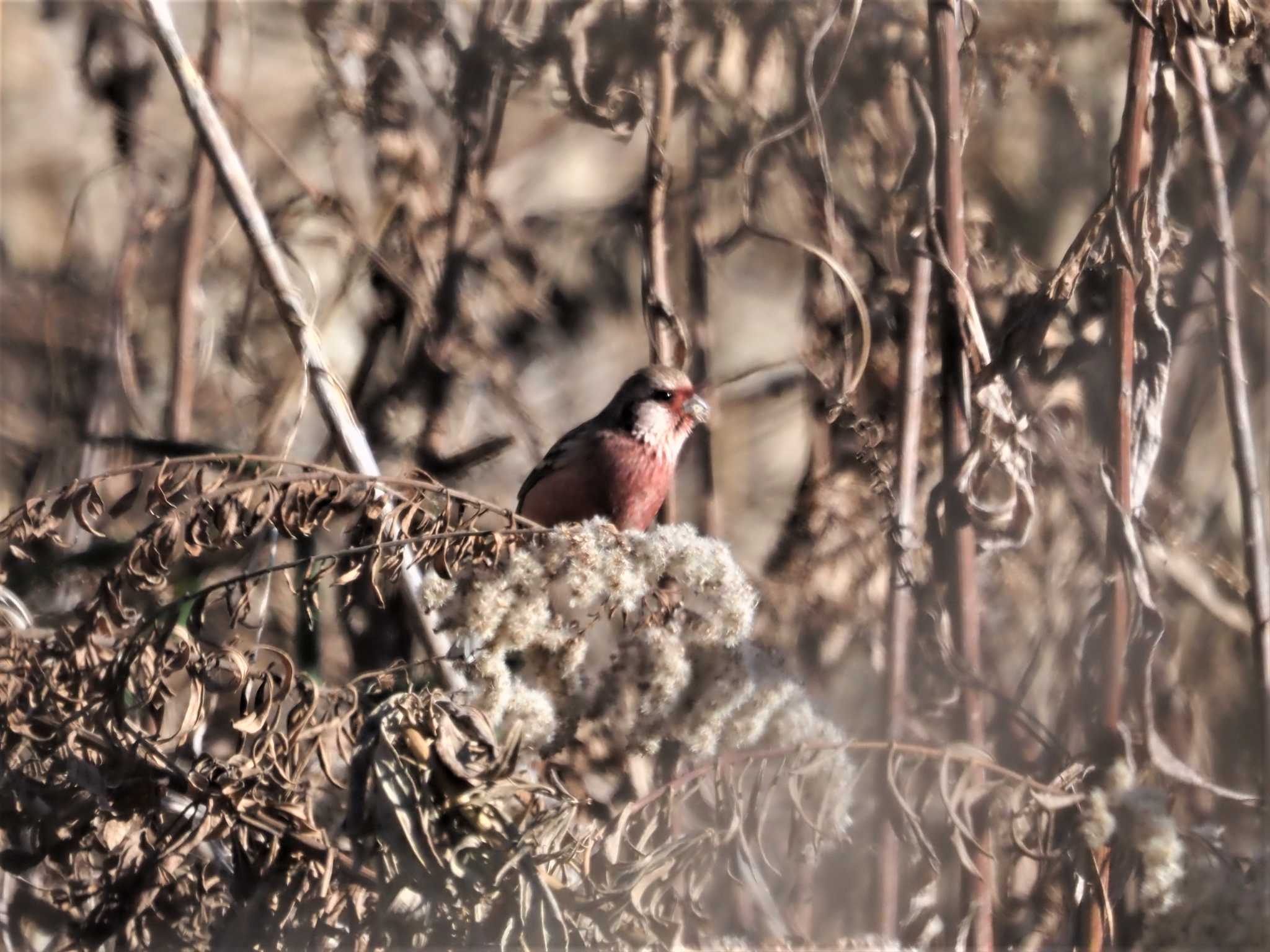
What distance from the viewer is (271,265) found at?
9.03ft

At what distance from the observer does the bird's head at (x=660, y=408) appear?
11.2 ft

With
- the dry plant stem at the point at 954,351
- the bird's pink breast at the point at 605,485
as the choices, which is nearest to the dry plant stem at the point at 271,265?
the bird's pink breast at the point at 605,485

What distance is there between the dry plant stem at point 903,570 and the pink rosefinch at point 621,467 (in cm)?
86

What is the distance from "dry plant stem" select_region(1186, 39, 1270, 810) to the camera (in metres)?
2.41

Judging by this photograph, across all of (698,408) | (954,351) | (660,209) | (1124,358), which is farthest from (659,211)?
(1124,358)

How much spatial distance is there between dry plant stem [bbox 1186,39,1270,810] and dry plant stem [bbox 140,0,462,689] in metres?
1.59

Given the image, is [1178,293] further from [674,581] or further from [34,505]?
[34,505]

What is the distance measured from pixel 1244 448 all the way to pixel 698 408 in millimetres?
1386

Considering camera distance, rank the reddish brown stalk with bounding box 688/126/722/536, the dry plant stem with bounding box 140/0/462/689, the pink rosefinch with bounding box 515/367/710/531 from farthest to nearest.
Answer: the pink rosefinch with bounding box 515/367/710/531, the reddish brown stalk with bounding box 688/126/722/536, the dry plant stem with bounding box 140/0/462/689

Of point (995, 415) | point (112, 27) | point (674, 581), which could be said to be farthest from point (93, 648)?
point (112, 27)

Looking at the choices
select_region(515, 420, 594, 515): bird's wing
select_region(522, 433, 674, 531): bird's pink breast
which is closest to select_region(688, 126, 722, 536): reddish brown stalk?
select_region(522, 433, 674, 531): bird's pink breast

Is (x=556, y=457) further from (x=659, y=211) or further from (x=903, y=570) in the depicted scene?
(x=903, y=570)

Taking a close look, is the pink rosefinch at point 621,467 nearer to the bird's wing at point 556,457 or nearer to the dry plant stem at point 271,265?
the bird's wing at point 556,457

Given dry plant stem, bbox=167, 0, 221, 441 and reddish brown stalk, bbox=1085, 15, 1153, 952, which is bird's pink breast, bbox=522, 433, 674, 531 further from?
reddish brown stalk, bbox=1085, 15, 1153, 952
